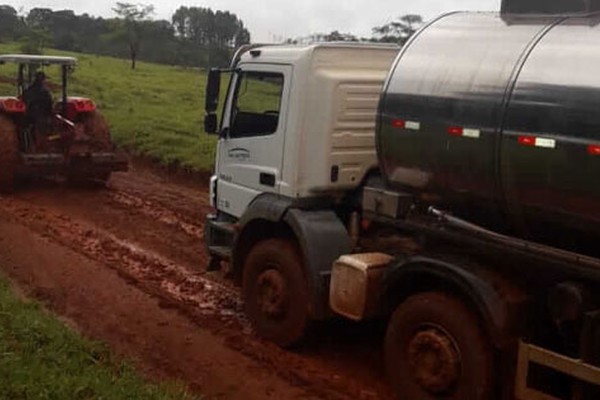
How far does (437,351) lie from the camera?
5375 mm

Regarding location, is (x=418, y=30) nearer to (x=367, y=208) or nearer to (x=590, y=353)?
(x=367, y=208)

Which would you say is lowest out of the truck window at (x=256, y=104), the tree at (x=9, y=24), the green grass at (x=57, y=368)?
the green grass at (x=57, y=368)

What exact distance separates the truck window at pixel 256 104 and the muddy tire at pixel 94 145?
5882mm

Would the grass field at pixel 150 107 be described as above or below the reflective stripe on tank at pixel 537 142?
below

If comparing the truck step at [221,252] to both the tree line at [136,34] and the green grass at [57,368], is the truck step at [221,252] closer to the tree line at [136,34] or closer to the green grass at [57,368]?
the green grass at [57,368]

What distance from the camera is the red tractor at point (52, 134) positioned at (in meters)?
12.4

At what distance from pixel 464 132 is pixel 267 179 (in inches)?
90.4

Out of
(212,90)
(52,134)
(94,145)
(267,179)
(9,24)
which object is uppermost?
(9,24)

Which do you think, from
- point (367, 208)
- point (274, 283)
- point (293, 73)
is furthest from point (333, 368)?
point (293, 73)

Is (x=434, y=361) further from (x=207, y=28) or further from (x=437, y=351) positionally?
(x=207, y=28)

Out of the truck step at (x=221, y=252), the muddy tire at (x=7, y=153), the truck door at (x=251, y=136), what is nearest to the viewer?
the truck door at (x=251, y=136)

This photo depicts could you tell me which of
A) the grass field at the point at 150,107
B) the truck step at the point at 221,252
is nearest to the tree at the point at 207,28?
the grass field at the point at 150,107

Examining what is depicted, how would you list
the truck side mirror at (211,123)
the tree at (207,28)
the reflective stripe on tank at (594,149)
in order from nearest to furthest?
1. the reflective stripe on tank at (594,149)
2. the truck side mirror at (211,123)
3. the tree at (207,28)

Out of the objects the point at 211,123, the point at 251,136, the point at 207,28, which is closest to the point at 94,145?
the point at 211,123
